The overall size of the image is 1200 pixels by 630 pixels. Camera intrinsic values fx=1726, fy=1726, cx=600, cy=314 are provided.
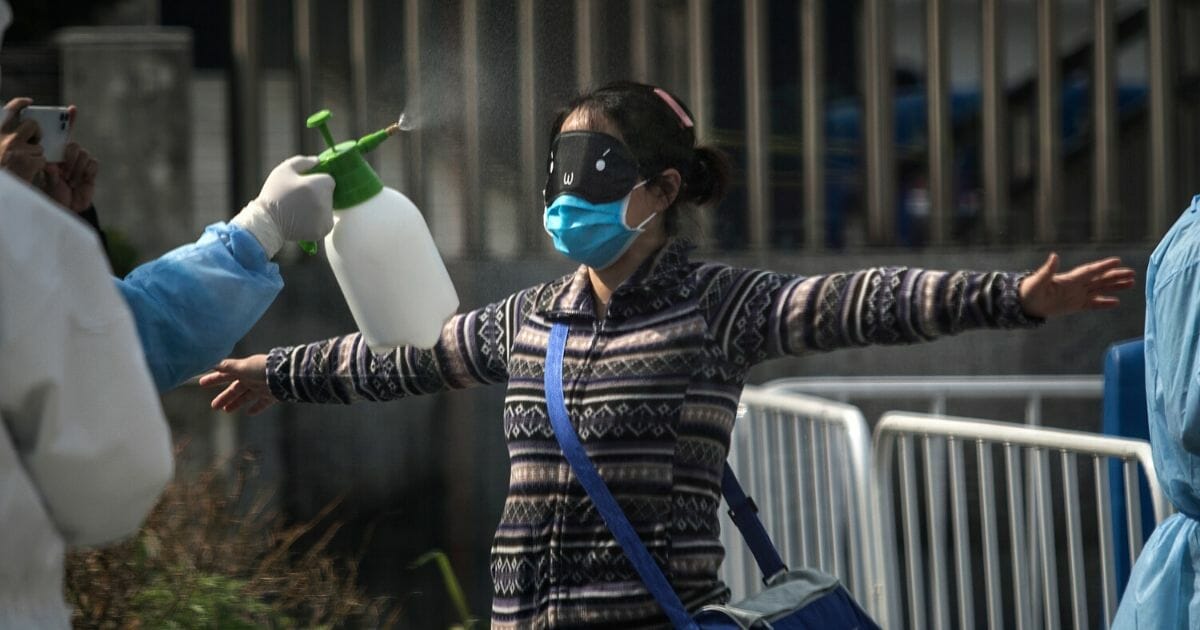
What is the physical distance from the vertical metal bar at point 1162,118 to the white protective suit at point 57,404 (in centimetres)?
497

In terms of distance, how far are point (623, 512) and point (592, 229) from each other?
493 millimetres

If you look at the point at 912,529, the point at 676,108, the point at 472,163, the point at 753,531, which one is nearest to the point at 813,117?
the point at 472,163

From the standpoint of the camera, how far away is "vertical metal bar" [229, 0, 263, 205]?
6.09m

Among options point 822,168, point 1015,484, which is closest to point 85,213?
point 1015,484

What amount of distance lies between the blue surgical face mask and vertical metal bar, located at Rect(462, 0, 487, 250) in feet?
9.61

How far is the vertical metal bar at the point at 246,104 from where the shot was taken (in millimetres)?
6086

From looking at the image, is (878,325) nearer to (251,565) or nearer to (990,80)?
(251,565)

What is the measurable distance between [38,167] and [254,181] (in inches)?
143

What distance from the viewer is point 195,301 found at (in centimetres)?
238

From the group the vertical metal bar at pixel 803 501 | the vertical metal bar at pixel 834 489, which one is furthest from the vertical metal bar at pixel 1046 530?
the vertical metal bar at pixel 803 501

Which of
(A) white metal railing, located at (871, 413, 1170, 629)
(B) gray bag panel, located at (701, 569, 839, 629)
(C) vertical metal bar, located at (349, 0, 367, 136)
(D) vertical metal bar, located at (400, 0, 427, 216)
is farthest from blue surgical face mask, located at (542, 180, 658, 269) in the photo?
(C) vertical metal bar, located at (349, 0, 367, 136)

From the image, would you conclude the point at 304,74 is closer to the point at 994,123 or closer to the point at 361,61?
the point at 361,61

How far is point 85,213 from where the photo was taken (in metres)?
2.98

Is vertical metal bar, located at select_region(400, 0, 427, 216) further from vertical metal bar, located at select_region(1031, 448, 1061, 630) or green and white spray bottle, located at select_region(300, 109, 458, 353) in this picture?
green and white spray bottle, located at select_region(300, 109, 458, 353)
